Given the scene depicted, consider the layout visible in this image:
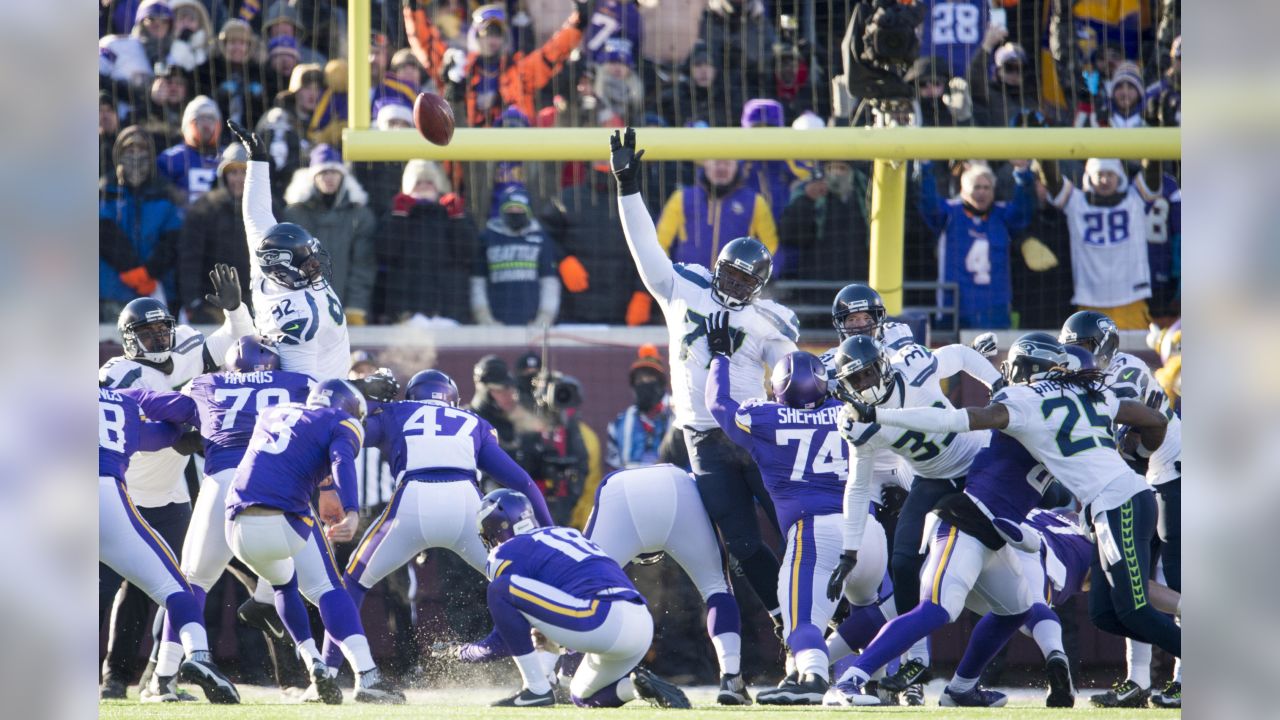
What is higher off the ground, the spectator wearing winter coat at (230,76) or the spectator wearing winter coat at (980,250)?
the spectator wearing winter coat at (230,76)

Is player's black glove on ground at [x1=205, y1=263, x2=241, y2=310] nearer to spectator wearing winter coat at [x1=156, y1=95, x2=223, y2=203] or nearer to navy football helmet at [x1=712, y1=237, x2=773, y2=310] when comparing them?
spectator wearing winter coat at [x1=156, y1=95, x2=223, y2=203]

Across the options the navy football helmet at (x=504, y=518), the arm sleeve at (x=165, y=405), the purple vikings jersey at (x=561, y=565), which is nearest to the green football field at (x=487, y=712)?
the purple vikings jersey at (x=561, y=565)

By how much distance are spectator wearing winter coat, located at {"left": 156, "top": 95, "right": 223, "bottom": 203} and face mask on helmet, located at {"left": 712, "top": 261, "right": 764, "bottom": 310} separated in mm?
3982

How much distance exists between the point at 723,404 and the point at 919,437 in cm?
89

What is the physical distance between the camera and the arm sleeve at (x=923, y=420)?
6.04 metres

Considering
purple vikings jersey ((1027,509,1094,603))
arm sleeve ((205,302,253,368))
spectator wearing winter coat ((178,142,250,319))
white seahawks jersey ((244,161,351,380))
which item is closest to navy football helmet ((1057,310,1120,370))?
purple vikings jersey ((1027,509,1094,603))

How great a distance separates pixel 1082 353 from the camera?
654 cm

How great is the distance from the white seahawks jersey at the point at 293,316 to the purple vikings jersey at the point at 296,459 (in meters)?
0.89

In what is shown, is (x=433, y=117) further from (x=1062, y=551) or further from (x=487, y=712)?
(x=1062, y=551)

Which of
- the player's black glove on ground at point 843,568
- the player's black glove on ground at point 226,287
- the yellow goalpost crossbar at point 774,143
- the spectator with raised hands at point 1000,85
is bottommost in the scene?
the player's black glove on ground at point 843,568

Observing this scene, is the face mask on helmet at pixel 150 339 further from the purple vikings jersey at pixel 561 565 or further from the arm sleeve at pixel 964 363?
the arm sleeve at pixel 964 363

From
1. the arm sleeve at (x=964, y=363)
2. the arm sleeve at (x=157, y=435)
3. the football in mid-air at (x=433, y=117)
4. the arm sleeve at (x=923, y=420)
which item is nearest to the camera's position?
the arm sleeve at (x=923, y=420)

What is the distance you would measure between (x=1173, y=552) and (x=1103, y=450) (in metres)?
1.62
